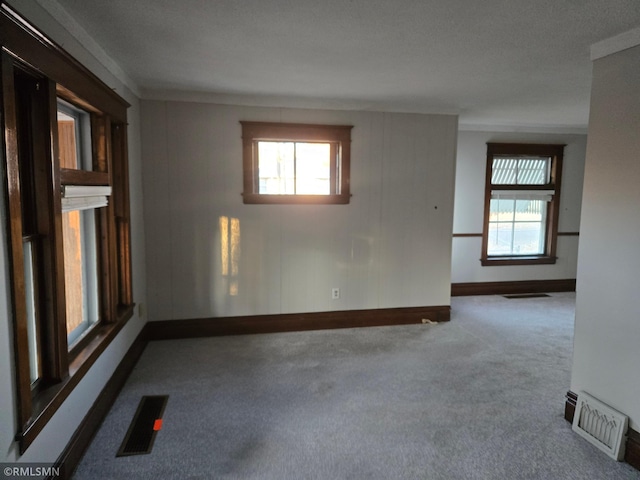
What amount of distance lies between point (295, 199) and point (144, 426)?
2419mm

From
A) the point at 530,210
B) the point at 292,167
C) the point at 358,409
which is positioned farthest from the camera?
the point at 530,210

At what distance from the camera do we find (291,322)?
434 centimetres

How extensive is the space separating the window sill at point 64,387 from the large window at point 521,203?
4.94 m

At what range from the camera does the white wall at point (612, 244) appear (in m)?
2.25

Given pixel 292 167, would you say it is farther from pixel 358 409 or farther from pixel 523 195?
pixel 523 195

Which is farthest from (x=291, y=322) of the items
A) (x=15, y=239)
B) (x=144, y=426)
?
(x=15, y=239)

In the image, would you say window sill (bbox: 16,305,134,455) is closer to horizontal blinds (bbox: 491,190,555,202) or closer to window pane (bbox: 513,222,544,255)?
horizontal blinds (bbox: 491,190,555,202)

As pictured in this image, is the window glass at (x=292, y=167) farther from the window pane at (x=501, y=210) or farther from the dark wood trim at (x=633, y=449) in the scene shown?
the dark wood trim at (x=633, y=449)

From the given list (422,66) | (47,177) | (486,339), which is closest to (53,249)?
(47,177)

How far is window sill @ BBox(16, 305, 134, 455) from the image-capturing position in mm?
1663

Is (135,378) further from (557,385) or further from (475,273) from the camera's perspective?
(475,273)

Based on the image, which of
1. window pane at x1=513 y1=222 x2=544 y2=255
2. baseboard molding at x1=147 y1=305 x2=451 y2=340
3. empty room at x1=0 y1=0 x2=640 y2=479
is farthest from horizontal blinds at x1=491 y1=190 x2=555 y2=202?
baseboard molding at x1=147 y1=305 x2=451 y2=340

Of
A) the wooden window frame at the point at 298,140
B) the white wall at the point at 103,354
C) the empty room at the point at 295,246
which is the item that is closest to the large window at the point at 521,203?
the empty room at the point at 295,246

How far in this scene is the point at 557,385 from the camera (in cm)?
314
